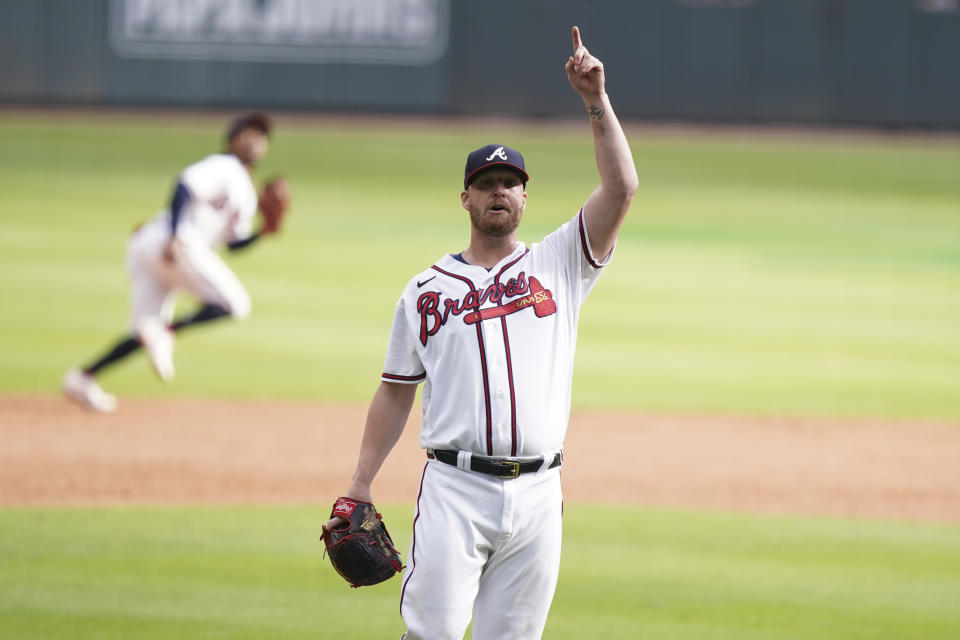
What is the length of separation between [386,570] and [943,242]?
717 inches

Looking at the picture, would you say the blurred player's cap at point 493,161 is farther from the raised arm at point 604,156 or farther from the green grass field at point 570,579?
the green grass field at point 570,579

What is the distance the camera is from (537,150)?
27406mm

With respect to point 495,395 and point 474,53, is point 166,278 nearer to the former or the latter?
point 495,395

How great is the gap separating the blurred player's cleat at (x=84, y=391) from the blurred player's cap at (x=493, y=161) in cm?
641

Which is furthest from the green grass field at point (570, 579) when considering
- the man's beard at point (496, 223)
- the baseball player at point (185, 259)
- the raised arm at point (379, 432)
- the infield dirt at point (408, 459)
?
the baseball player at point (185, 259)

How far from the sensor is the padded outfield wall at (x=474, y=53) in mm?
27719

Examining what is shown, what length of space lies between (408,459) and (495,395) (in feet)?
15.6

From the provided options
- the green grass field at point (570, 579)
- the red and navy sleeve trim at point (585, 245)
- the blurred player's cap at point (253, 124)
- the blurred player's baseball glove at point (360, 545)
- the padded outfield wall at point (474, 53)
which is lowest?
the green grass field at point (570, 579)

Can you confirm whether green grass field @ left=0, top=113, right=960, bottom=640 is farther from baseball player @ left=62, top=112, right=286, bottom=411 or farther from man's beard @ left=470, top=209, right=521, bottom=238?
man's beard @ left=470, top=209, right=521, bottom=238

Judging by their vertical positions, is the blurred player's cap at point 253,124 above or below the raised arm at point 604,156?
above

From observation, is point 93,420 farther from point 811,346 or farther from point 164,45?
point 164,45

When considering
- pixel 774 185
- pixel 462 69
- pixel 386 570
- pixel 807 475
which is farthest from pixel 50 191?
pixel 386 570

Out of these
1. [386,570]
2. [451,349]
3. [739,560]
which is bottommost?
[739,560]

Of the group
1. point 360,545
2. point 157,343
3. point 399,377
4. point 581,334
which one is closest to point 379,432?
point 399,377
